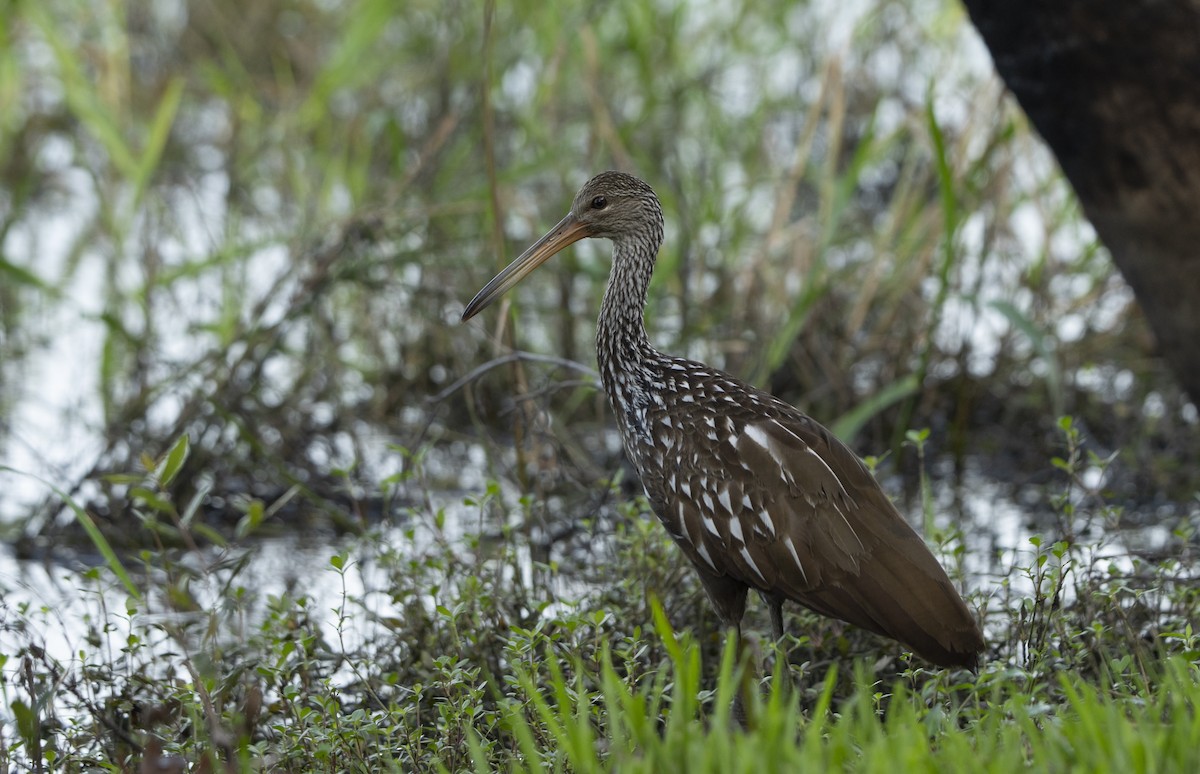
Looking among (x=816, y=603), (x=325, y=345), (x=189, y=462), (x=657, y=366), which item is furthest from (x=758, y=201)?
(x=816, y=603)

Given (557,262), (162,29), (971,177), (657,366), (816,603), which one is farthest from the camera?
(162,29)

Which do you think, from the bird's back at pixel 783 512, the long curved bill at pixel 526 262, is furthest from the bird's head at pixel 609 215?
the bird's back at pixel 783 512

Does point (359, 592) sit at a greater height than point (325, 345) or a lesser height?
lesser

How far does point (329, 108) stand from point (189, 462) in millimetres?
3619

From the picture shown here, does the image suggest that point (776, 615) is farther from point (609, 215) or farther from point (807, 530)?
point (609, 215)

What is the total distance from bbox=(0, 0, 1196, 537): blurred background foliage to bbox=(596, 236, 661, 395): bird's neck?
0.32 m

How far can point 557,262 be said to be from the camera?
586cm

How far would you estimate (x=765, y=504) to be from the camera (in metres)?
3.39

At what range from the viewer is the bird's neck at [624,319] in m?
3.88

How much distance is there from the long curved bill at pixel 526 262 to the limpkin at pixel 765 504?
0.04 feet

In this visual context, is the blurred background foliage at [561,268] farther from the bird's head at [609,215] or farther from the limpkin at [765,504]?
the limpkin at [765,504]

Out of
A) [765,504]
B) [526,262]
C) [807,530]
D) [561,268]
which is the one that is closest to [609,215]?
[526,262]

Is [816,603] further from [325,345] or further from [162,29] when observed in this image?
[162,29]

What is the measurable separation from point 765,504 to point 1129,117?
160cm
